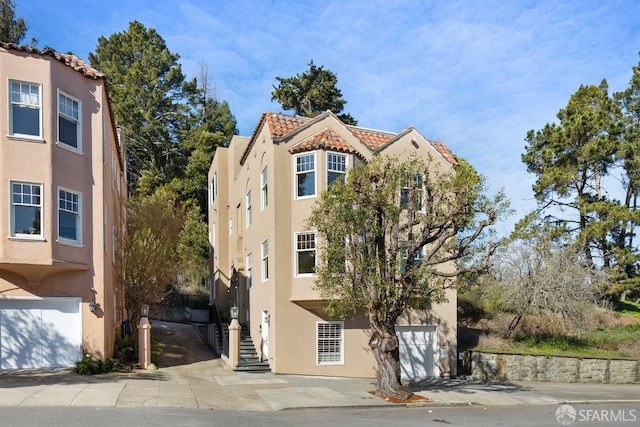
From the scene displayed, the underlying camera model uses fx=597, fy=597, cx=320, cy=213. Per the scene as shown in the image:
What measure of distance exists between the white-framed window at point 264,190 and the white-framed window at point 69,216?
6912 millimetres

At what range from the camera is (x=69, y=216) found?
711 inches

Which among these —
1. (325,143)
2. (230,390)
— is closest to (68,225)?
(230,390)

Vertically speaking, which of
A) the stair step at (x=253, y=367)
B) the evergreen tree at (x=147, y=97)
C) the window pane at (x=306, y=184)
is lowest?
the stair step at (x=253, y=367)

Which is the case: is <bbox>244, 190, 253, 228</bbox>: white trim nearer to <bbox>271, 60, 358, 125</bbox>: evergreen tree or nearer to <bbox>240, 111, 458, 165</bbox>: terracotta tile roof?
<bbox>240, 111, 458, 165</bbox>: terracotta tile roof

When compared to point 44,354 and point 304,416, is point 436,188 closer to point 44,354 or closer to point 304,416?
point 304,416

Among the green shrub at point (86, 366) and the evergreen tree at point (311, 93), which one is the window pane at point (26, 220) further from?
the evergreen tree at point (311, 93)

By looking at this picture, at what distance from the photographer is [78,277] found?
59.7ft

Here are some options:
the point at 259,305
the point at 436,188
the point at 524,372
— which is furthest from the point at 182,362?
the point at 524,372

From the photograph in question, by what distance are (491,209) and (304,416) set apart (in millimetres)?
7454

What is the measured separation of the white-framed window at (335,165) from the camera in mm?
21516

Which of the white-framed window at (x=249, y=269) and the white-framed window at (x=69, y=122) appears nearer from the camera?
the white-framed window at (x=69, y=122)

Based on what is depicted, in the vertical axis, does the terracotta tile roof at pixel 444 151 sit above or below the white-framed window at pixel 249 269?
above

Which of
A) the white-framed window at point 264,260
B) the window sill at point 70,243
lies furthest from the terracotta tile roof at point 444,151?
the window sill at point 70,243

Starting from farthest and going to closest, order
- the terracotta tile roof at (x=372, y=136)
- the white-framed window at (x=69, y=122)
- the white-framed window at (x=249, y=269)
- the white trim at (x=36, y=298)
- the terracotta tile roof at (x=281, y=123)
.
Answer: the white-framed window at (x=249, y=269) → the terracotta tile roof at (x=372, y=136) → the terracotta tile roof at (x=281, y=123) → the white-framed window at (x=69, y=122) → the white trim at (x=36, y=298)
